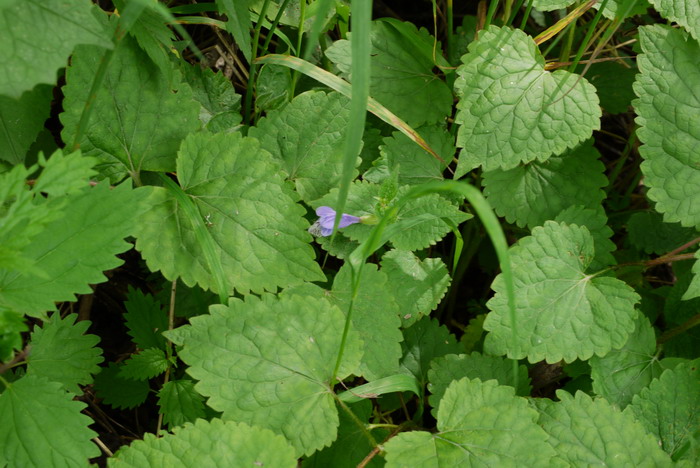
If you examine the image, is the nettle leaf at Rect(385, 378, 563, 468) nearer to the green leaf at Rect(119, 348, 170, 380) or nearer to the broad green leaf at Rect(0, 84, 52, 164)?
the green leaf at Rect(119, 348, 170, 380)

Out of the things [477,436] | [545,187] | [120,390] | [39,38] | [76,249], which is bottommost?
[120,390]

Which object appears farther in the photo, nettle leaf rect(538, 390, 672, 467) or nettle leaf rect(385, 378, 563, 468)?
nettle leaf rect(538, 390, 672, 467)

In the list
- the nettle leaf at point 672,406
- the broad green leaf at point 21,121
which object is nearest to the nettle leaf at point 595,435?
the nettle leaf at point 672,406

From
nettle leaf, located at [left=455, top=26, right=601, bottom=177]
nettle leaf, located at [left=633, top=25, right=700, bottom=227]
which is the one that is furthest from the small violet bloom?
nettle leaf, located at [left=633, top=25, right=700, bottom=227]

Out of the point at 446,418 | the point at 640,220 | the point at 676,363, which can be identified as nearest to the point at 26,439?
the point at 446,418

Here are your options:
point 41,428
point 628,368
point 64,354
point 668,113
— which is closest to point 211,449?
point 41,428

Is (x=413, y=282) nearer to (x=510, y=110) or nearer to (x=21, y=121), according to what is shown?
(x=510, y=110)

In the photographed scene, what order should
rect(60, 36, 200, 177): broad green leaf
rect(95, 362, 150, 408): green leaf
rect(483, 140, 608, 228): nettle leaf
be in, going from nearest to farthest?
rect(60, 36, 200, 177): broad green leaf < rect(95, 362, 150, 408): green leaf < rect(483, 140, 608, 228): nettle leaf
